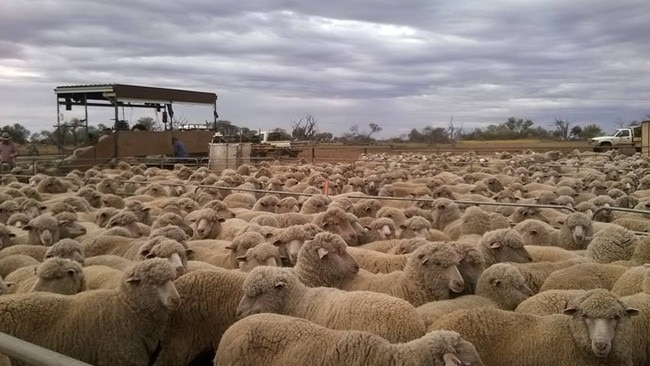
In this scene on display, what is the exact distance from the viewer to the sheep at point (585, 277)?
5.34 m

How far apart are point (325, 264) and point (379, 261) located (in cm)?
90

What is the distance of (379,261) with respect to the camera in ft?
20.6

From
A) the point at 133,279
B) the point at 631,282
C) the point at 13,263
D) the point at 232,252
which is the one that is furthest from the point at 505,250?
the point at 13,263

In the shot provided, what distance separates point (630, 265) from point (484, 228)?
261 cm

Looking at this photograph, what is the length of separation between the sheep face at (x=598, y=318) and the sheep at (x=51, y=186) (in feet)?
42.3

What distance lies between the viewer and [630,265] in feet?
19.2

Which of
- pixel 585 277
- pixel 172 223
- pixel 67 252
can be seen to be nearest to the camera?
pixel 585 277

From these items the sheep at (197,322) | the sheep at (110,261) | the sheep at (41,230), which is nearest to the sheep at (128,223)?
the sheep at (41,230)

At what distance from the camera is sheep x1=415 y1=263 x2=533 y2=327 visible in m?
4.91

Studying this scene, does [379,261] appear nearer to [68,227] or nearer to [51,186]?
[68,227]

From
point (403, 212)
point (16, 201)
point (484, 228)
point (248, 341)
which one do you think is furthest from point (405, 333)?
point (16, 201)

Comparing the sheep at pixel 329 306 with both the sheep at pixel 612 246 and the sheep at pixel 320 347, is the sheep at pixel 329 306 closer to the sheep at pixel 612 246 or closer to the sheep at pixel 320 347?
the sheep at pixel 320 347

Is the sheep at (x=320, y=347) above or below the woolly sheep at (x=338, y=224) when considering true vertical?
below

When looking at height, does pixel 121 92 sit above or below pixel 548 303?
above
